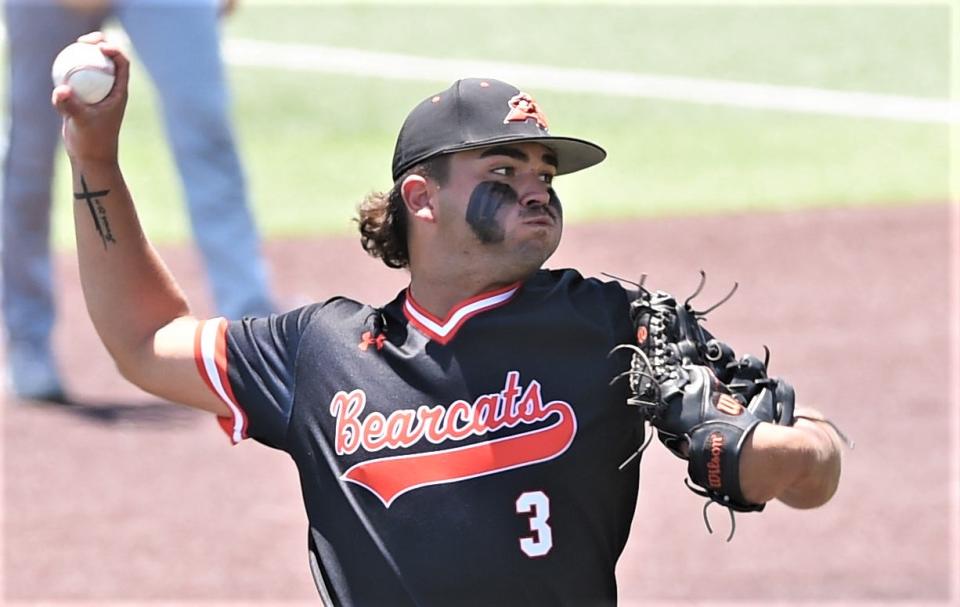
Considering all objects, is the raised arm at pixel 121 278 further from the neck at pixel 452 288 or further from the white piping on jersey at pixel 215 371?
the neck at pixel 452 288

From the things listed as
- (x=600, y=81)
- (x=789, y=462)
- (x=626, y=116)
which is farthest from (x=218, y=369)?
(x=600, y=81)

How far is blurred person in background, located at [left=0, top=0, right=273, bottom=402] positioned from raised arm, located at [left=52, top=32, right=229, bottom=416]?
12.6ft

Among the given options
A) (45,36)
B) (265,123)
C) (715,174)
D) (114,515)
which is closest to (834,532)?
(114,515)

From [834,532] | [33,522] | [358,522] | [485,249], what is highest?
[485,249]

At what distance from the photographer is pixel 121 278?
2926 millimetres

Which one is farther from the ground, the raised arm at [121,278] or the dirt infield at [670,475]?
the raised arm at [121,278]

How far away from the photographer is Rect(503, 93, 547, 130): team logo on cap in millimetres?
2723

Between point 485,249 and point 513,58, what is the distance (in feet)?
36.0

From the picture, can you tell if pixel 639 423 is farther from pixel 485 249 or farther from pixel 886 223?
pixel 886 223

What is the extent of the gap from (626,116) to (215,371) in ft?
31.3

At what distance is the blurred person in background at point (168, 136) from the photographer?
6676 mm

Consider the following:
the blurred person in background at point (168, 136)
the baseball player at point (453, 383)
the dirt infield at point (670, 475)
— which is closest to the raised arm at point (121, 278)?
the baseball player at point (453, 383)

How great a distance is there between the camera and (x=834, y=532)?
6.31 meters

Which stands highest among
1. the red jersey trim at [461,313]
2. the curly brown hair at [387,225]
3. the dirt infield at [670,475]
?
the curly brown hair at [387,225]
